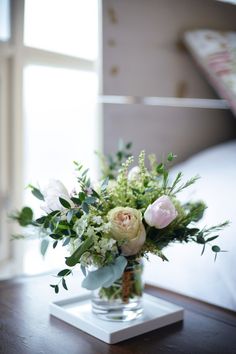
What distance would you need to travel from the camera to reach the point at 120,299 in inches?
37.4

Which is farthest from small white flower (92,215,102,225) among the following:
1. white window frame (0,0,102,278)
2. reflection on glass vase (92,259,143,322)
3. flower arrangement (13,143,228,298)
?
white window frame (0,0,102,278)

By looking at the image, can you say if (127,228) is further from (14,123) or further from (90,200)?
(14,123)

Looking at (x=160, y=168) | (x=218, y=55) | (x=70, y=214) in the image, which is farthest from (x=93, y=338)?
(x=218, y=55)

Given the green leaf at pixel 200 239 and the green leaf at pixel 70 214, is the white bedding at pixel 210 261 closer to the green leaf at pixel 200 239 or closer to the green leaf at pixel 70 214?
the green leaf at pixel 200 239

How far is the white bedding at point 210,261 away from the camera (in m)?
1.14

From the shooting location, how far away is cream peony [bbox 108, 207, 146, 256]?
0.84 metres

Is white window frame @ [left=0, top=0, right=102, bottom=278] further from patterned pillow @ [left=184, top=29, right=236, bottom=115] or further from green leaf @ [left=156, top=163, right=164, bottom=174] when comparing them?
green leaf @ [left=156, top=163, right=164, bottom=174]

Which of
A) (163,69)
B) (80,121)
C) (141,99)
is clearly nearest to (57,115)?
(80,121)

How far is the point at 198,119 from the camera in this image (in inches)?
79.4

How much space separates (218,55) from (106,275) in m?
1.13

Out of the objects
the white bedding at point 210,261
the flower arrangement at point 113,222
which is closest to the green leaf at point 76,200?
the flower arrangement at point 113,222

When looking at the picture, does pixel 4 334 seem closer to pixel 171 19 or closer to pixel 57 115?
pixel 57 115

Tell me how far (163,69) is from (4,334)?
4.31ft

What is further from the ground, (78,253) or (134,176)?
(134,176)
